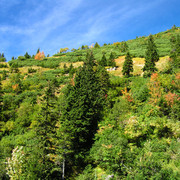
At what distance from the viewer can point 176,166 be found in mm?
16422

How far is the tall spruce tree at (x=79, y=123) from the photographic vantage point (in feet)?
76.3

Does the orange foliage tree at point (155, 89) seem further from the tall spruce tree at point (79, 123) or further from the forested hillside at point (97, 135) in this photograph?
the tall spruce tree at point (79, 123)

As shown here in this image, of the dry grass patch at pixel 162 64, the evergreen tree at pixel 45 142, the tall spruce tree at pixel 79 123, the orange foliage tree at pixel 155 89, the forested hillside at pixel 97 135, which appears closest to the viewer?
the forested hillside at pixel 97 135

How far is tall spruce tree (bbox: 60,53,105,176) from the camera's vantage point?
915 inches

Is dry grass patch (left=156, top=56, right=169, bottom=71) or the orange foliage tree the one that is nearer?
the orange foliage tree

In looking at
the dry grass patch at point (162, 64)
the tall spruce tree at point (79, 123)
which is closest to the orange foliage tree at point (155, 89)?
the tall spruce tree at point (79, 123)

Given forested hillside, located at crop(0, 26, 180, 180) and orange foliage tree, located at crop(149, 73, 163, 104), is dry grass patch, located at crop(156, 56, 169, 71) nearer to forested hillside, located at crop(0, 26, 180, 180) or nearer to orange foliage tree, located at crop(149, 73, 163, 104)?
forested hillside, located at crop(0, 26, 180, 180)

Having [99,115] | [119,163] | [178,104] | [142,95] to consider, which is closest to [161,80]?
[142,95]

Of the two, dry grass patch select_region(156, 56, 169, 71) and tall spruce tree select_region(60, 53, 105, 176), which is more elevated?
dry grass patch select_region(156, 56, 169, 71)

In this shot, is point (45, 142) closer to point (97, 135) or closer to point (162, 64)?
point (97, 135)

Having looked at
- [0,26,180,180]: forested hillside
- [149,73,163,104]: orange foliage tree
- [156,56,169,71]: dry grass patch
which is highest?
[156,56,169,71]: dry grass patch

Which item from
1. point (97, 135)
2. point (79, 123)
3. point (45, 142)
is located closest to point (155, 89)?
point (97, 135)

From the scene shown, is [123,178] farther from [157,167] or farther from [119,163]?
[157,167]

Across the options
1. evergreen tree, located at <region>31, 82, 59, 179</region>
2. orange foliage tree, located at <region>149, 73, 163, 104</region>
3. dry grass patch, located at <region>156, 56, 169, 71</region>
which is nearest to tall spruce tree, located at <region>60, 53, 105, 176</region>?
evergreen tree, located at <region>31, 82, 59, 179</region>
